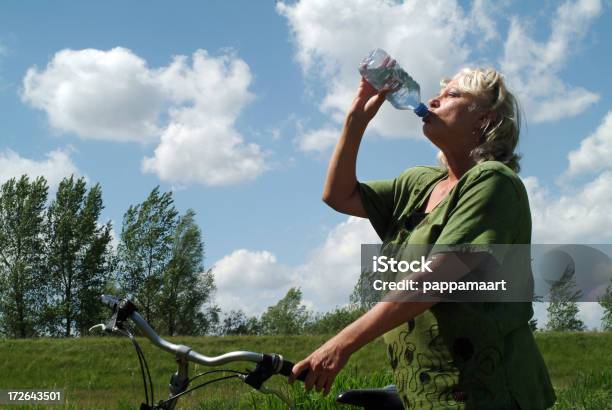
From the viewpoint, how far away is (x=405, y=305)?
227cm

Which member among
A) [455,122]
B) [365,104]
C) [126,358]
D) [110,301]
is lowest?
[110,301]

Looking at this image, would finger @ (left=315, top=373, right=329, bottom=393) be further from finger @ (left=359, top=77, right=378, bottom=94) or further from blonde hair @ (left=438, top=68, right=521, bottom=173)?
finger @ (left=359, top=77, right=378, bottom=94)

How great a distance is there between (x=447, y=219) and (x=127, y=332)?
3.79 ft

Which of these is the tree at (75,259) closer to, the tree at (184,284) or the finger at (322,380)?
the tree at (184,284)

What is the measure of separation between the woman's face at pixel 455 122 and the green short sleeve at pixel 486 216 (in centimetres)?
37

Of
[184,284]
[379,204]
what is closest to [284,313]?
[184,284]

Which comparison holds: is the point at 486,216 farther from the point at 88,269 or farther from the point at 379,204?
the point at 88,269

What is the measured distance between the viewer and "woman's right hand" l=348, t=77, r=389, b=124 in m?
2.94

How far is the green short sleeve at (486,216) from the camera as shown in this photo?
232 cm

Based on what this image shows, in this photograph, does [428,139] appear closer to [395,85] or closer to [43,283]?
[395,85]

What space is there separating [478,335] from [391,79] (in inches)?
49.4

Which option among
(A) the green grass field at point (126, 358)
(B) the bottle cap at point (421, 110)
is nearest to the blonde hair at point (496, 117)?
(B) the bottle cap at point (421, 110)

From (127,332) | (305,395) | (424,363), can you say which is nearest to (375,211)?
(424,363)

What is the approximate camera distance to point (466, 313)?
93.4 inches
